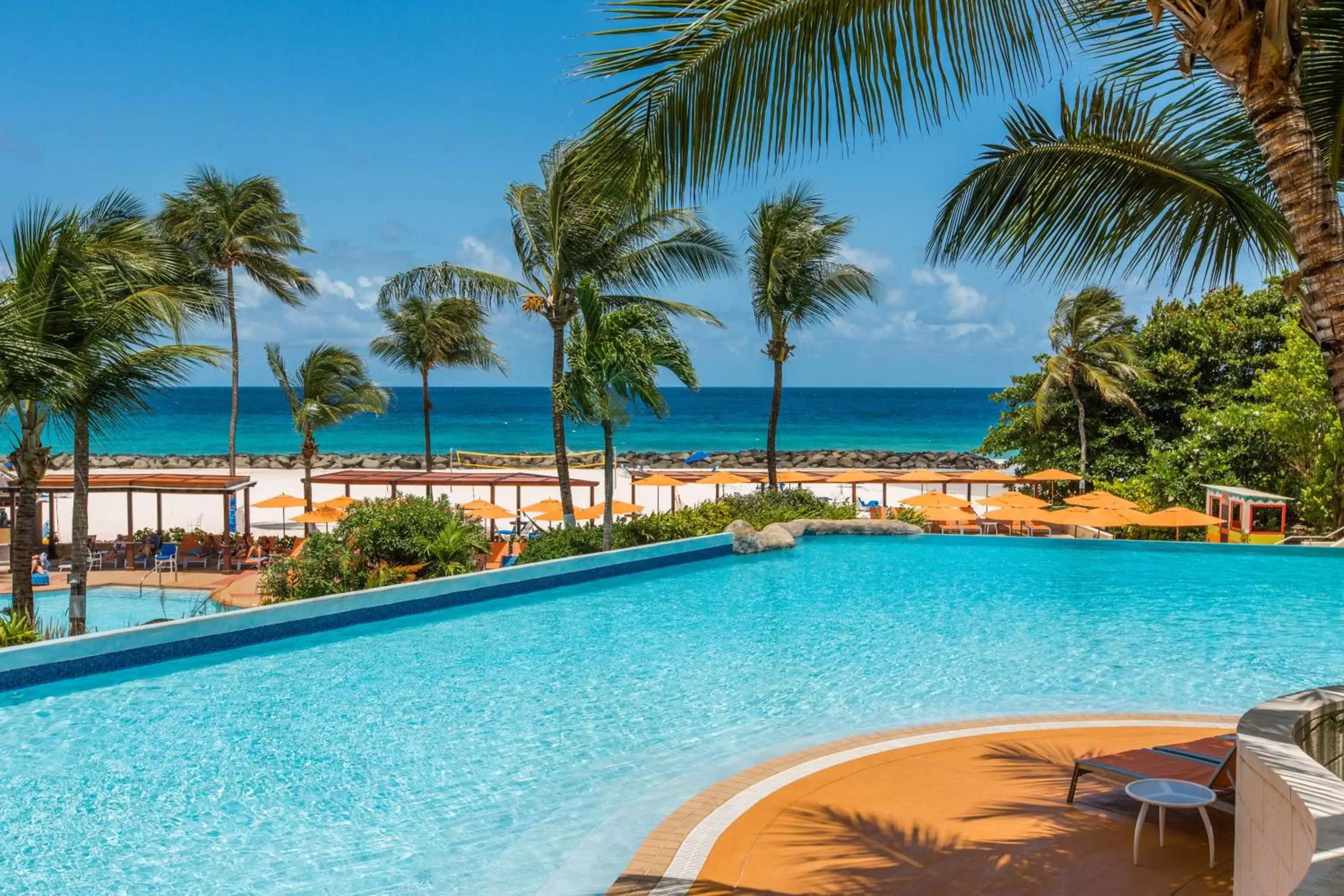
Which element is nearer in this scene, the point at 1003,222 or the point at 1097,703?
the point at 1003,222

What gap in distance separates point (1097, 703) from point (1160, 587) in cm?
622

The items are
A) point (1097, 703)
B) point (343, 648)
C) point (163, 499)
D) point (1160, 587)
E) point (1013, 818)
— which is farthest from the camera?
point (163, 499)

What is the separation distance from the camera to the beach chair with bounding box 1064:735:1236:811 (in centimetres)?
546

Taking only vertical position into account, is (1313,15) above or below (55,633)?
above

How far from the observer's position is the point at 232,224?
942 inches

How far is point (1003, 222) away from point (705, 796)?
4.13 meters

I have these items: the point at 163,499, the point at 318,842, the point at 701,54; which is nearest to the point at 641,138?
the point at 701,54

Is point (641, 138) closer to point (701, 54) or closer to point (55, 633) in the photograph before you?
point (701, 54)

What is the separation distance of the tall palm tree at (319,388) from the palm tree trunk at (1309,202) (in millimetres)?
→ 23184

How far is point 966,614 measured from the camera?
12422mm

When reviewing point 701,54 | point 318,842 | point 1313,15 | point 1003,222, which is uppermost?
point 1313,15

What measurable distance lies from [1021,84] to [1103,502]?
56.9 feet

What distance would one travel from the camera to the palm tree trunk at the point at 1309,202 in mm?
2611

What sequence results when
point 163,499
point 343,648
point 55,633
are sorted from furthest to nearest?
point 163,499 → point 55,633 → point 343,648
